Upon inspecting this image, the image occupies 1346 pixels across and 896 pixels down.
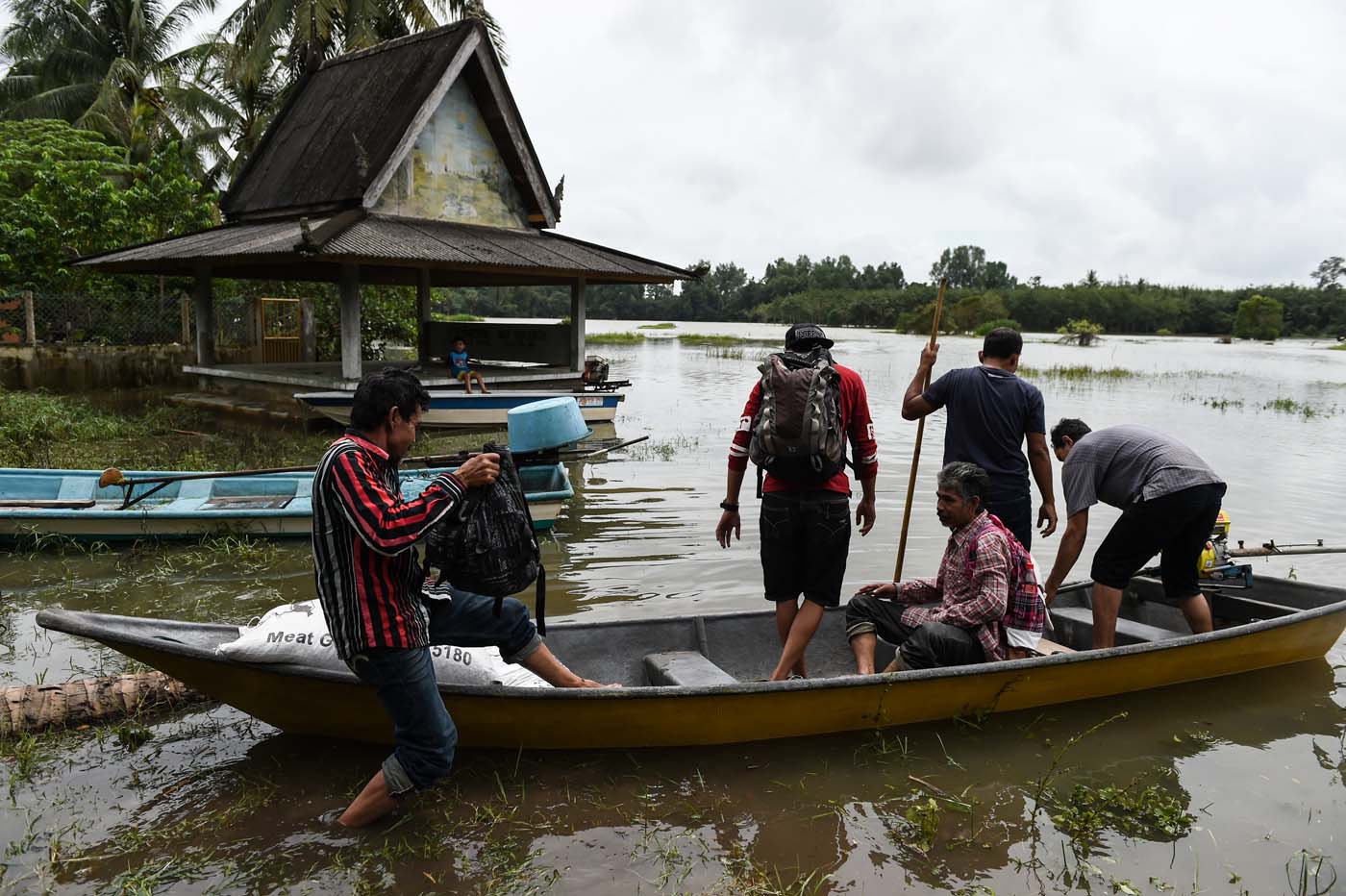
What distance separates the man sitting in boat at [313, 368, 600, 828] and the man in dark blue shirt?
9.86ft

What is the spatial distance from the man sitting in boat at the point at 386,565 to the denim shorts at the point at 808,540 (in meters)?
1.76

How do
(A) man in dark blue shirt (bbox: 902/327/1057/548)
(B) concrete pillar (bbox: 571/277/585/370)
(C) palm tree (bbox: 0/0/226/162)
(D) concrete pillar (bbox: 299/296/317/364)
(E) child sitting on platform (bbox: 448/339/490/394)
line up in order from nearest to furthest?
(A) man in dark blue shirt (bbox: 902/327/1057/548) < (E) child sitting on platform (bbox: 448/339/490/394) < (B) concrete pillar (bbox: 571/277/585/370) < (D) concrete pillar (bbox: 299/296/317/364) < (C) palm tree (bbox: 0/0/226/162)

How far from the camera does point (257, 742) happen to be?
4711 millimetres

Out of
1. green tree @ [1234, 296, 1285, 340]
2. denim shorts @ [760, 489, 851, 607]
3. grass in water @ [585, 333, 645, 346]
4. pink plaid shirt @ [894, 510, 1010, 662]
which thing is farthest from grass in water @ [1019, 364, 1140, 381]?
green tree @ [1234, 296, 1285, 340]

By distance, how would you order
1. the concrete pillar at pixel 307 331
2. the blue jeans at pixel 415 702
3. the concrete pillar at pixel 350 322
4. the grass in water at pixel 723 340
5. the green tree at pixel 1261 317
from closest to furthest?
the blue jeans at pixel 415 702, the concrete pillar at pixel 350 322, the concrete pillar at pixel 307 331, the grass in water at pixel 723 340, the green tree at pixel 1261 317

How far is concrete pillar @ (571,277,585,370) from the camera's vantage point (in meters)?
17.2

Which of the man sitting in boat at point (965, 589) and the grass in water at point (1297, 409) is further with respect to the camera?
the grass in water at point (1297, 409)

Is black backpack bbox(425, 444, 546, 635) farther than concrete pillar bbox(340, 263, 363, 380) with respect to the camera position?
No

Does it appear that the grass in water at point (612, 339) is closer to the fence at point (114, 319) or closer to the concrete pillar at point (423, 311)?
the fence at point (114, 319)

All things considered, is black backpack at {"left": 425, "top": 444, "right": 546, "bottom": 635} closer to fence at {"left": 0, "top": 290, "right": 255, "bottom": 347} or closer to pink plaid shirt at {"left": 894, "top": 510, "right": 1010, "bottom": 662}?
A: pink plaid shirt at {"left": 894, "top": 510, "right": 1010, "bottom": 662}

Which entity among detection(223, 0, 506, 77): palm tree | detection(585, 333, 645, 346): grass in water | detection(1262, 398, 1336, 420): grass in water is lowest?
detection(1262, 398, 1336, 420): grass in water

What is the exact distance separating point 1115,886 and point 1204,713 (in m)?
2.19

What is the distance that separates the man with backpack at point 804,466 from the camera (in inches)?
176

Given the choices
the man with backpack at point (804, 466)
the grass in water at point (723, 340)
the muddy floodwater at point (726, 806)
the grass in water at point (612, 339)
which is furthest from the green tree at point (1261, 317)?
the man with backpack at point (804, 466)
